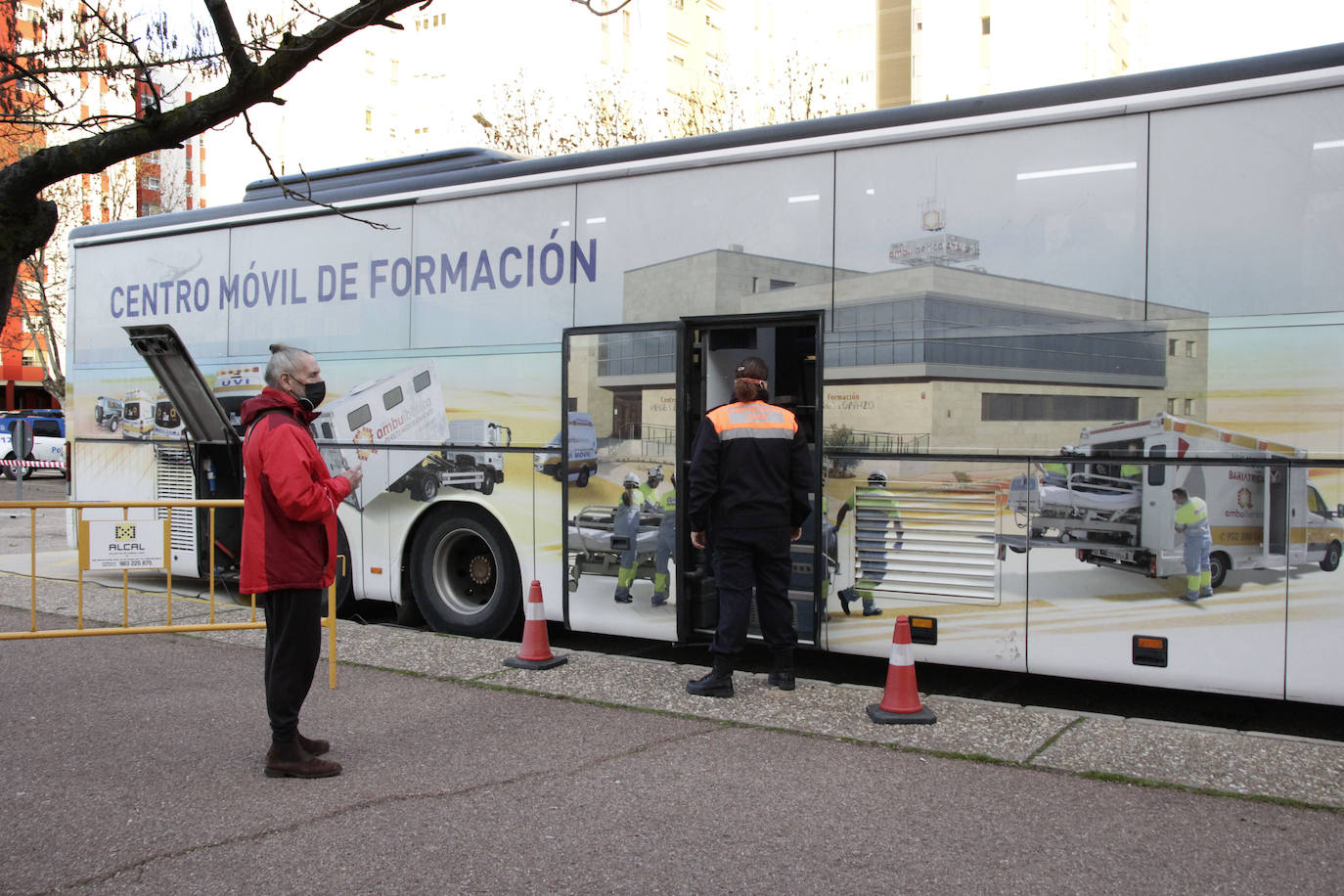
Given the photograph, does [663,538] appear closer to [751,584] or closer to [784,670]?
[751,584]

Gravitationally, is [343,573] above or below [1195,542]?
below

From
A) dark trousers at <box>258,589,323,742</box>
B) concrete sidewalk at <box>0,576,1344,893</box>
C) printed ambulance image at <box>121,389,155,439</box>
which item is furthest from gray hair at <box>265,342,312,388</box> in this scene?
printed ambulance image at <box>121,389,155,439</box>

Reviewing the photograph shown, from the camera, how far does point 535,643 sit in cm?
703

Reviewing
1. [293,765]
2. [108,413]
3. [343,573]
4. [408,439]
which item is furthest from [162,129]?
[108,413]

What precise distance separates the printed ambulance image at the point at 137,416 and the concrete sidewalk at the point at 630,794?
3779 millimetres

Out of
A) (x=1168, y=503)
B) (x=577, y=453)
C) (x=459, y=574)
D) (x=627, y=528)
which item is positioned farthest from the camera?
(x=459, y=574)

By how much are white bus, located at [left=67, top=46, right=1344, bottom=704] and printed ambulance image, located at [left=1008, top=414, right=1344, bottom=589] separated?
0.03 meters

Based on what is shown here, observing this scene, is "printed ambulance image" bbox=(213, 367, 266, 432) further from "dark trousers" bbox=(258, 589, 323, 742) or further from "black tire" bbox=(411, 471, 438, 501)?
"dark trousers" bbox=(258, 589, 323, 742)

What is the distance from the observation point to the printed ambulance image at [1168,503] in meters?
5.27

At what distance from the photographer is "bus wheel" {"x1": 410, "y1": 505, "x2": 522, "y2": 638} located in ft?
26.6

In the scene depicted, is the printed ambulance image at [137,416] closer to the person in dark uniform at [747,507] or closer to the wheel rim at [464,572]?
the wheel rim at [464,572]

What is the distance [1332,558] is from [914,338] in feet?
7.65

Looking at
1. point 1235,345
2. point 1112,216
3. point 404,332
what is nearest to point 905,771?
point 1235,345

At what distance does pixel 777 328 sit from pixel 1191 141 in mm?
2771
